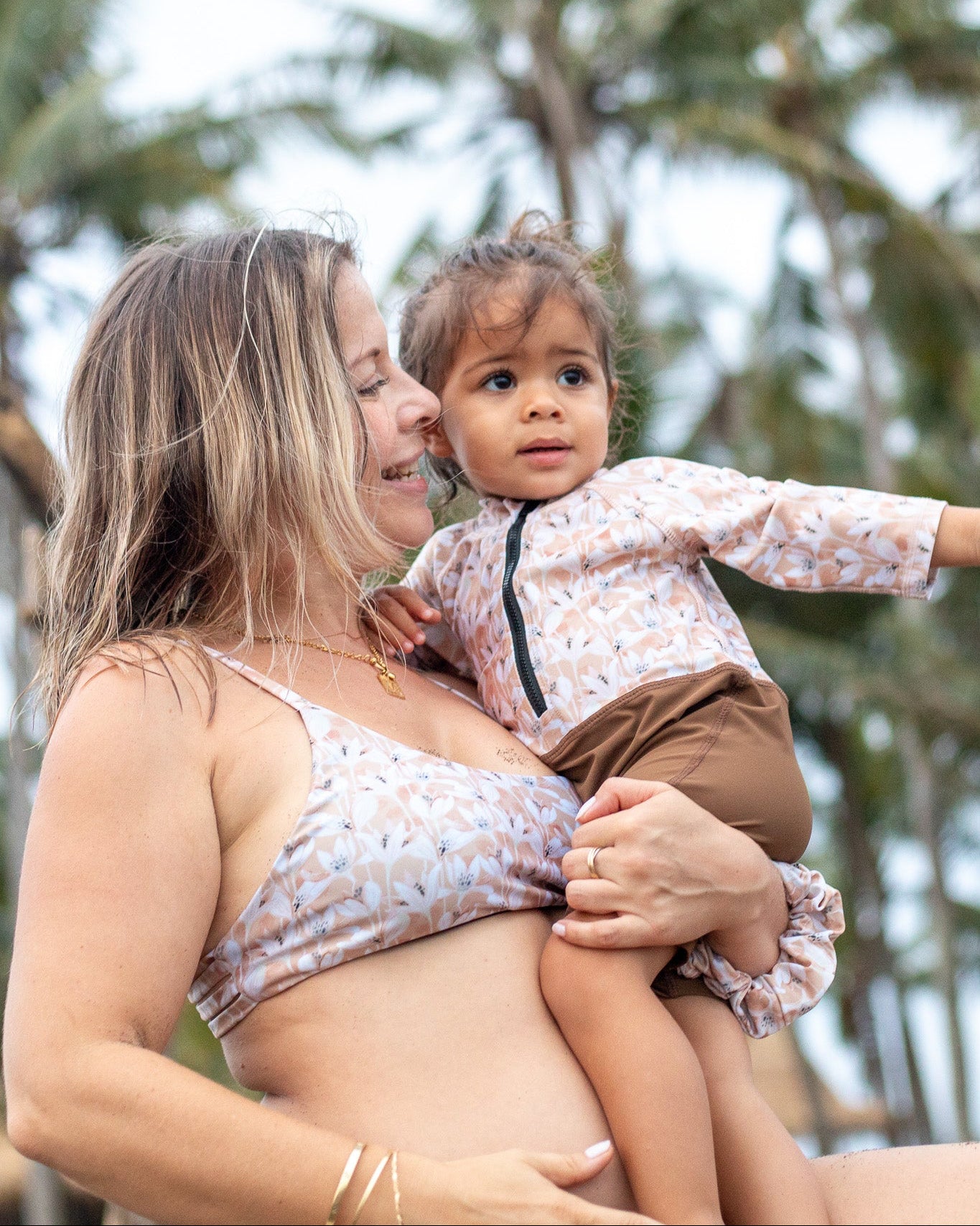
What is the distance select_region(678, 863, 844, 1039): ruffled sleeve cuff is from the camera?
7.89 ft

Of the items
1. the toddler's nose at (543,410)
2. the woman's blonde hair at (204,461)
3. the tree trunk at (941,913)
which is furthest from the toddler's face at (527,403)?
the tree trunk at (941,913)

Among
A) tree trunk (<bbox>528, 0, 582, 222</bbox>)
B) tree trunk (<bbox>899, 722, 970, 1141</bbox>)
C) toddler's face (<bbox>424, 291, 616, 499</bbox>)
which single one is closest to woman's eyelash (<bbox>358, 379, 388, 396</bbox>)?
toddler's face (<bbox>424, 291, 616, 499</bbox>)

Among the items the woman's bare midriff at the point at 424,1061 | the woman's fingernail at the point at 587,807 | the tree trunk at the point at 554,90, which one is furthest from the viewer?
the tree trunk at the point at 554,90

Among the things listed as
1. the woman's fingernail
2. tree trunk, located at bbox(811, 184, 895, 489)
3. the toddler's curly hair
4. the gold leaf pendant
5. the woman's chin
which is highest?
the toddler's curly hair

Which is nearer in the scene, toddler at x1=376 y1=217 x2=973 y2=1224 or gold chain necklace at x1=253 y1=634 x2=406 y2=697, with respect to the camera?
toddler at x1=376 y1=217 x2=973 y2=1224

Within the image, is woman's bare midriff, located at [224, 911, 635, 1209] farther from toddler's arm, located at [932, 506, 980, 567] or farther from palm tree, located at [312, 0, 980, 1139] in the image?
palm tree, located at [312, 0, 980, 1139]

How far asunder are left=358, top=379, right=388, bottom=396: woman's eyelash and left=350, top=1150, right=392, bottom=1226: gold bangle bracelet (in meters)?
1.32

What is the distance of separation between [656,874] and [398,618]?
837 mm

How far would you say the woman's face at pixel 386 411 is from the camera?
2.55 meters

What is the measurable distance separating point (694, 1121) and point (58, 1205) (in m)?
12.8

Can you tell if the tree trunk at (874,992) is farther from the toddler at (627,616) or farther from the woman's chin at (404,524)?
the woman's chin at (404,524)

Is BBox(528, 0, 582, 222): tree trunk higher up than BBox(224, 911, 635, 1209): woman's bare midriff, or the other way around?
BBox(528, 0, 582, 222): tree trunk

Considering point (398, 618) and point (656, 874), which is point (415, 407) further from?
point (656, 874)

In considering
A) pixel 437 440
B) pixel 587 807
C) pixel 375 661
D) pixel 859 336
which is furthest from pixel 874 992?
pixel 587 807
